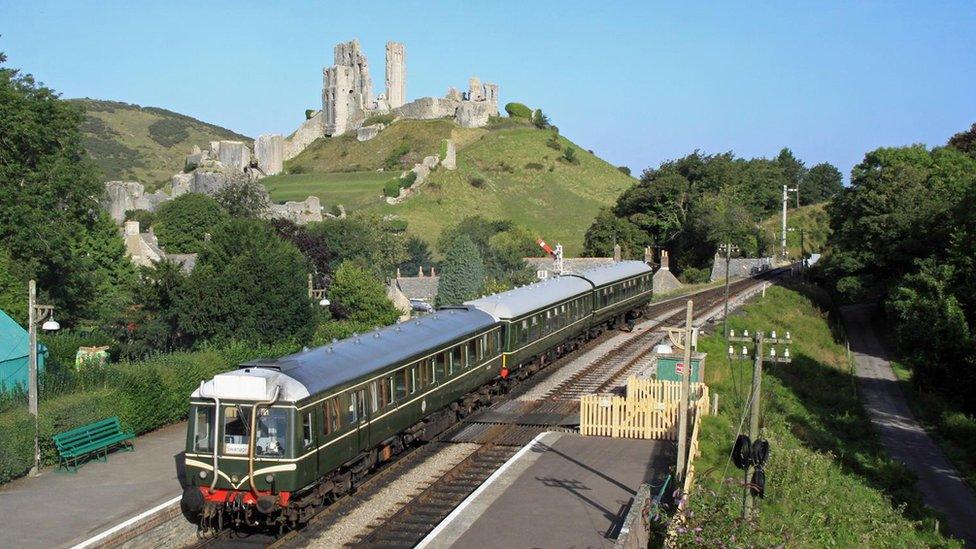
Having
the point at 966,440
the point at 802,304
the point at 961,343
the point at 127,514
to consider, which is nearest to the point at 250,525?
the point at 127,514

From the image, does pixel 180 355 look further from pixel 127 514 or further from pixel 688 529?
pixel 688 529

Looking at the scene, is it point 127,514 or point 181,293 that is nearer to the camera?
point 127,514

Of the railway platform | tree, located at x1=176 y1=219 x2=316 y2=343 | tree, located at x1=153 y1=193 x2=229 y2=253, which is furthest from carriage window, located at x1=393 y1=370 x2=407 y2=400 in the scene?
tree, located at x1=153 y1=193 x2=229 y2=253

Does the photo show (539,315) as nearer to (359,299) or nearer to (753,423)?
(753,423)

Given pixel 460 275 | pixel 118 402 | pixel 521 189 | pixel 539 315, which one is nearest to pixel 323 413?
pixel 118 402

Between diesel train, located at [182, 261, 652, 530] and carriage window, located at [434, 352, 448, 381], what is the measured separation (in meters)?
→ 0.04

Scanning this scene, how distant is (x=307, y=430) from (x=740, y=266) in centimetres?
6371

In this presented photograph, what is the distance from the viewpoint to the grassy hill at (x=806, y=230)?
286 feet

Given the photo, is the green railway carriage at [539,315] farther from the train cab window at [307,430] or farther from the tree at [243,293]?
the train cab window at [307,430]

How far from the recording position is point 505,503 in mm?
14898

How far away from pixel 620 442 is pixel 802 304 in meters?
35.6

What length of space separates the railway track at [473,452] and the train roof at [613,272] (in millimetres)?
2372

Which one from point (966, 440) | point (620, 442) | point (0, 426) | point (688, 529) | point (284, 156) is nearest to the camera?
point (688, 529)

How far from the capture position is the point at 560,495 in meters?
15.4
